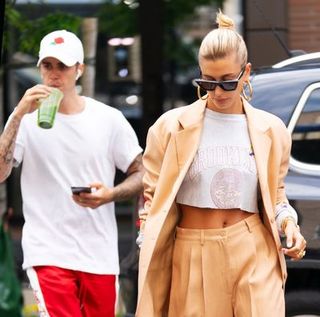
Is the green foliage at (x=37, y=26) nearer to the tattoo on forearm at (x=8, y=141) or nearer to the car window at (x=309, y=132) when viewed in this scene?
the car window at (x=309, y=132)

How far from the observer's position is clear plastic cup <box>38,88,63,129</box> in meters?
5.48

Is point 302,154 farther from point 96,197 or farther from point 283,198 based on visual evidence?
point 283,198

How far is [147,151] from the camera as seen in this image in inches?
200

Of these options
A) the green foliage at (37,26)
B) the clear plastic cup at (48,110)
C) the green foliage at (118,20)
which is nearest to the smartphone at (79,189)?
the clear plastic cup at (48,110)

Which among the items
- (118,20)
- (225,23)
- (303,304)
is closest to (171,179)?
(225,23)

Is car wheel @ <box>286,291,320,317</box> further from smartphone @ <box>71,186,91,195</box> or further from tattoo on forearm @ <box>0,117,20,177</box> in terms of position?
tattoo on forearm @ <box>0,117,20,177</box>

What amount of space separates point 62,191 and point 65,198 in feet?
0.11

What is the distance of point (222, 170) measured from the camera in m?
4.90

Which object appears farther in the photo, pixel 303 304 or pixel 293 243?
pixel 303 304

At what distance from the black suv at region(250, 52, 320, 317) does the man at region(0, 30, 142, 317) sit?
1.20 metres

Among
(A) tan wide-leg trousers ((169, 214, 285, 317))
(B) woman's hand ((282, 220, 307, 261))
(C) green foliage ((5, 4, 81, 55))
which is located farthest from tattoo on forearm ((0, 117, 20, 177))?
(C) green foliage ((5, 4, 81, 55))

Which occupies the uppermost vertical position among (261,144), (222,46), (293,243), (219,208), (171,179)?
(222,46)

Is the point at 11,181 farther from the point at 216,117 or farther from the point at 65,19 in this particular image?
the point at 216,117

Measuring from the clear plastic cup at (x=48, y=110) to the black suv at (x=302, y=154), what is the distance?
60.1 inches
